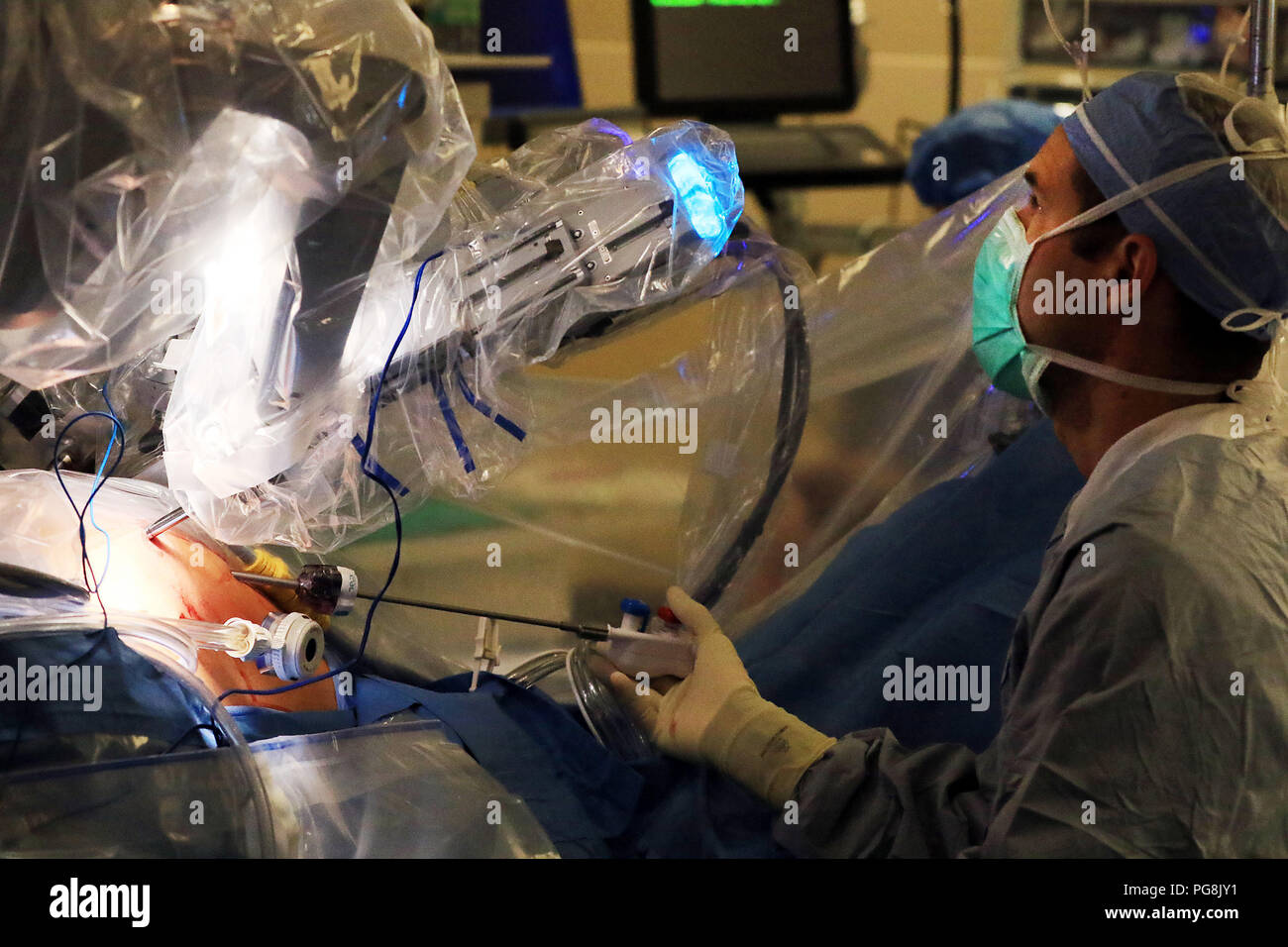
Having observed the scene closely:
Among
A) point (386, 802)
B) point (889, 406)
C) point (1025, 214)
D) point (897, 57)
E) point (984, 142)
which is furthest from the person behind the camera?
point (897, 57)

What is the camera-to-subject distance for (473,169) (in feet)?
4.04

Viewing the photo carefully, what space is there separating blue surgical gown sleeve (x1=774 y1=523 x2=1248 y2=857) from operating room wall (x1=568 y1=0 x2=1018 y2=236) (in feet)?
11.1

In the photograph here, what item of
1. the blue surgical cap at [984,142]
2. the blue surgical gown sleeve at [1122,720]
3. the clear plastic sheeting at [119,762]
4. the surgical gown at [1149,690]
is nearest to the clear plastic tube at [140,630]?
the clear plastic sheeting at [119,762]

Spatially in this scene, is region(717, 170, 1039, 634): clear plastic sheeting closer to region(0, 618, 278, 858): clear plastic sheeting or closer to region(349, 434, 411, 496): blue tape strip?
region(349, 434, 411, 496): blue tape strip

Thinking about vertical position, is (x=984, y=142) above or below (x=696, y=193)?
below

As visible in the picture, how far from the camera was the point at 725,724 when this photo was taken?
4.04 ft

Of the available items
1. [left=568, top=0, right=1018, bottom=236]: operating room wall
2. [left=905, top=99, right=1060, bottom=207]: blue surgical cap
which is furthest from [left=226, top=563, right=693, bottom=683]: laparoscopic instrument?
[left=568, top=0, right=1018, bottom=236]: operating room wall

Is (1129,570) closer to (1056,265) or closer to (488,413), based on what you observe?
(1056,265)

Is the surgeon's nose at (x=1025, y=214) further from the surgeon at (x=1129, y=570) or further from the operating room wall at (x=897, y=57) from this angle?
the operating room wall at (x=897, y=57)

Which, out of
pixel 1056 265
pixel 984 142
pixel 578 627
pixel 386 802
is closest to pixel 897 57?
pixel 984 142

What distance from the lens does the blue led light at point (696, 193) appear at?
119cm

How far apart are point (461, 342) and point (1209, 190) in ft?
2.40

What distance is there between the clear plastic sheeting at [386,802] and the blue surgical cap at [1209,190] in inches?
32.3

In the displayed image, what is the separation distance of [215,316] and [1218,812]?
94cm
